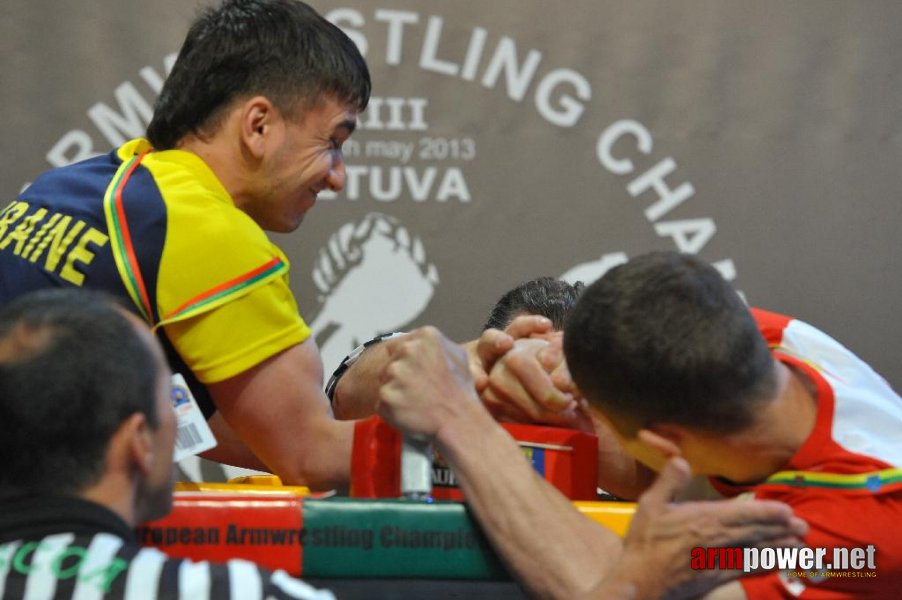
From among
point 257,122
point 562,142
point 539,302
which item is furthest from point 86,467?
point 562,142

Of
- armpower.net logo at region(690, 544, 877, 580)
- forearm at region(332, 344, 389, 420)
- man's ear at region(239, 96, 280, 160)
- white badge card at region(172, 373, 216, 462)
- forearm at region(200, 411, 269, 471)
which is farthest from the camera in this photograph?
forearm at region(200, 411, 269, 471)

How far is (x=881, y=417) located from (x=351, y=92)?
2.76ft

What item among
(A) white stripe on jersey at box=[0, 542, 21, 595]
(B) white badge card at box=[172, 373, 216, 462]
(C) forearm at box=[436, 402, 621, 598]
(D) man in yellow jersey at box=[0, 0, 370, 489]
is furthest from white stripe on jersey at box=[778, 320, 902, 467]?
(A) white stripe on jersey at box=[0, 542, 21, 595]

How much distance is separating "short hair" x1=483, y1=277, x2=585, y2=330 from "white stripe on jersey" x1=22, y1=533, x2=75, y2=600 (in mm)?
1169

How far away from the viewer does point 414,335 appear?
1.21m

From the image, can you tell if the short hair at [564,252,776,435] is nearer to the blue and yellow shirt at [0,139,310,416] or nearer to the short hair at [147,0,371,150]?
the blue and yellow shirt at [0,139,310,416]

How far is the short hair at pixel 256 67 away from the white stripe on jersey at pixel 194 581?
799mm

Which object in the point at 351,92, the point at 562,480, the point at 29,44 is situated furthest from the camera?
the point at 29,44

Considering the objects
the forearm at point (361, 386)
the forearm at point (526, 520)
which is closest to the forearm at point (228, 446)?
the forearm at point (361, 386)

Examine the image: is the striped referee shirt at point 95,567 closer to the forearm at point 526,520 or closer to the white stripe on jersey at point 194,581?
the white stripe on jersey at point 194,581

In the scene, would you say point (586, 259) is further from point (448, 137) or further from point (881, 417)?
point (881, 417)

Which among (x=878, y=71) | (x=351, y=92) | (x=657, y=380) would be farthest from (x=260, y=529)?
(x=878, y=71)

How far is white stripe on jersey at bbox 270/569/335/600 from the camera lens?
900 millimetres

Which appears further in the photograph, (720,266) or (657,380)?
(720,266)
